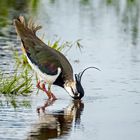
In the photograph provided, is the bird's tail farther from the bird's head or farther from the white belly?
the bird's head

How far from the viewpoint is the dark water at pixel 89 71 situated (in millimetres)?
9945

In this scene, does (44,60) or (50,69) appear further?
(44,60)

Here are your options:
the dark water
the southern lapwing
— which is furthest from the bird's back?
the dark water

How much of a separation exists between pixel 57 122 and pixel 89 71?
165 inches

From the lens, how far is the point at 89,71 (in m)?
14.5

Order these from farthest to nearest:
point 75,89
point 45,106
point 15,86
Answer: point 15,86
point 75,89
point 45,106

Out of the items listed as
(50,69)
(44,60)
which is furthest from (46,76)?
(44,60)

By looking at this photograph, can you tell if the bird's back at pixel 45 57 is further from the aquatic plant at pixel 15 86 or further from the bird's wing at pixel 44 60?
the aquatic plant at pixel 15 86

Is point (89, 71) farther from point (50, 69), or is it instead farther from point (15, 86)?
point (15, 86)

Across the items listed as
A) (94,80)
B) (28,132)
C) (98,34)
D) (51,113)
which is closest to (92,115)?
(51,113)

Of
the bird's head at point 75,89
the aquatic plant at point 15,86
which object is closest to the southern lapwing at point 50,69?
the bird's head at point 75,89

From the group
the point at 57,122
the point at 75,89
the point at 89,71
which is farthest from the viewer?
the point at 89,71

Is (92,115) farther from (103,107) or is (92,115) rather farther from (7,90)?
(7,90)

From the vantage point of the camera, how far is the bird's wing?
1203cm
